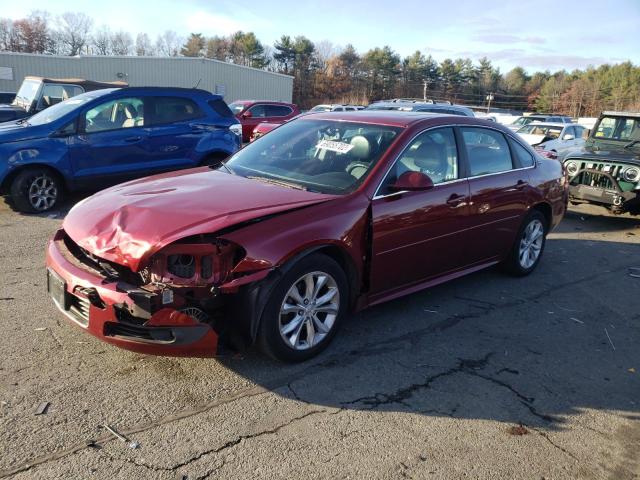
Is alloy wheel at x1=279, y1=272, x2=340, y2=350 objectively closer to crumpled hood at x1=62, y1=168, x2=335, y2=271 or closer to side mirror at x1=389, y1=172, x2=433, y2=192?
crumpled hood at x1=62, y1=168, x2=335, y2=271

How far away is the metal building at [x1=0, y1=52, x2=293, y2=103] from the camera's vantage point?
3262 cm

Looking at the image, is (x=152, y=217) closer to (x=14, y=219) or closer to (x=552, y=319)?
(x=552, y=319)

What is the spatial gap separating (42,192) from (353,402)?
21.2 ft

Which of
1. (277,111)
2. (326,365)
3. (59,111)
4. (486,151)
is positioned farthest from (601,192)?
(277,111)

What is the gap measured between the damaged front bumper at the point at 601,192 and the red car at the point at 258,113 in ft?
31.9

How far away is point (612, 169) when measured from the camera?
9.14m

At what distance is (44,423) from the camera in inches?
113

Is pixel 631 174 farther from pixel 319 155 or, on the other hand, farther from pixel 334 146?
pixel 319 155

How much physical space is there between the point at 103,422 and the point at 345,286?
70.0 inches

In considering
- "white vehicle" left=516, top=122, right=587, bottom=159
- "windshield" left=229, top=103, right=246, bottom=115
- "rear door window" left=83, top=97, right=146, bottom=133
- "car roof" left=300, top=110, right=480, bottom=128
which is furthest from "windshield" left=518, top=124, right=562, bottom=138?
"car roof" left=300, top=110, right=480, bottom=128

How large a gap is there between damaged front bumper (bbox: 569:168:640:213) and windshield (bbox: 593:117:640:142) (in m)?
1.76

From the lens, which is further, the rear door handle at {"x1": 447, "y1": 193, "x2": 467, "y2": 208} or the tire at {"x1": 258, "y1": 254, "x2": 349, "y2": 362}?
the rear door handle at {"x1": 447, "y1": 193, "x2": 467, "y2": 208}

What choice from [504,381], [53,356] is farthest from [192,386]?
[504,381]

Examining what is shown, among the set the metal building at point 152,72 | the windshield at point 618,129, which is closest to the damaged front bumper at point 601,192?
the windshield at point 618,129
